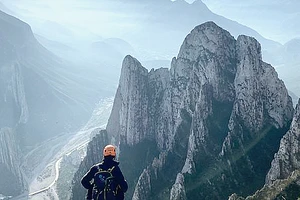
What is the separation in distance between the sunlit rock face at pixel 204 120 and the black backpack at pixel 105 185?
8017cm

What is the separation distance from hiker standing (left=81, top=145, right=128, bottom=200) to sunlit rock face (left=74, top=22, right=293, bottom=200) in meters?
79.8

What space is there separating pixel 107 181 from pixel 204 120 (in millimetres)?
99462

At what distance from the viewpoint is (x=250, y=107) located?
11850 centimetres

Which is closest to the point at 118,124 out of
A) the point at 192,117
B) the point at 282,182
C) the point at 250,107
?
the point at 192,117

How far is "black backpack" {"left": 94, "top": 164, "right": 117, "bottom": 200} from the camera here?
2759cm

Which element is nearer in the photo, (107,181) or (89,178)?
(107,181)

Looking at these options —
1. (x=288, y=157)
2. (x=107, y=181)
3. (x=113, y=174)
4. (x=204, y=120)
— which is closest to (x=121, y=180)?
(x=113, y=174)

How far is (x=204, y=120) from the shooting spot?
410 ft

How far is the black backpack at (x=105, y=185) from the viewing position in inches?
1086

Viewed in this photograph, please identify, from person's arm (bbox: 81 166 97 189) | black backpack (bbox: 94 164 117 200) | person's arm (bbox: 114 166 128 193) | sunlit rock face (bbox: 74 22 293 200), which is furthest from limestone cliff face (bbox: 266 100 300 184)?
person's arm (bbox: 81 166 97 189)

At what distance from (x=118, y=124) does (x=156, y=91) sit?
25375 millimetres

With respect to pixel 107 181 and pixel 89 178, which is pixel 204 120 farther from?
pixel 107 181

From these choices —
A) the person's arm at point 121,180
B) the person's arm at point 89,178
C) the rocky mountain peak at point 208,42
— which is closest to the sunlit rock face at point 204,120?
the rocky mountain peak at point 208,42

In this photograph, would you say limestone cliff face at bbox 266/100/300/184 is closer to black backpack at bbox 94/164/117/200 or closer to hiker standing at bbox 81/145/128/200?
hiker standing at bbox 81/145/128/200
